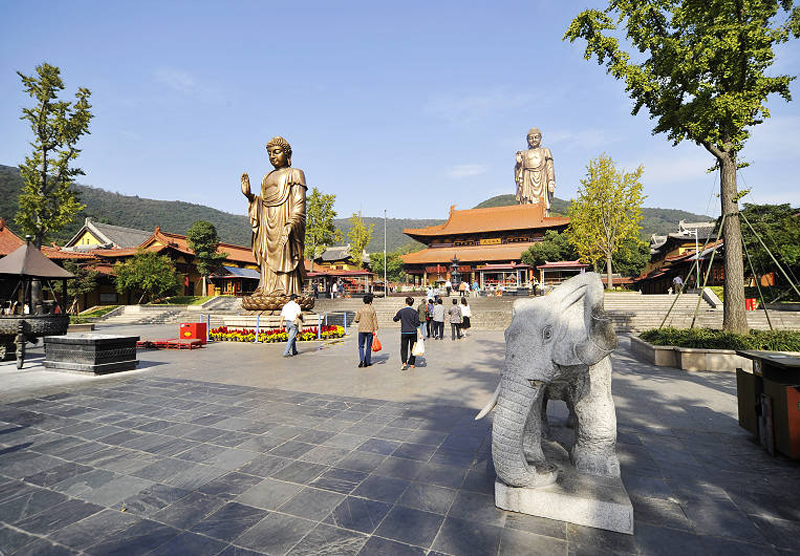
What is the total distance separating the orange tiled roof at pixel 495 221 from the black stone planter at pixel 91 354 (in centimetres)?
3723

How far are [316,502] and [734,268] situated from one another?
9.76 meters

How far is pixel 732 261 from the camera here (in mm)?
8070

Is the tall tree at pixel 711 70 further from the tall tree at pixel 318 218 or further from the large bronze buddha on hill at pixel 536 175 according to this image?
the large bronze buddha on hill at pixel 536 175

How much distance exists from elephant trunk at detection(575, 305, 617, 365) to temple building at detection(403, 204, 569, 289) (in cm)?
3335

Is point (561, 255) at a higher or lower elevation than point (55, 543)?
higher

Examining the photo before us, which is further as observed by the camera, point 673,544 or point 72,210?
point 72,210

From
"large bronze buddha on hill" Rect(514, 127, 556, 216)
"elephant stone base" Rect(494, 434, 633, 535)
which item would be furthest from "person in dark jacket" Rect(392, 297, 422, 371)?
"large bronze buddha on hill" Rect(514, 127, 556, 216)

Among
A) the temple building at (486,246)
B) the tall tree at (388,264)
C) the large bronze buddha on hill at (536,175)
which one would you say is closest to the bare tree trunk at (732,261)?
the temple building at (486,246)

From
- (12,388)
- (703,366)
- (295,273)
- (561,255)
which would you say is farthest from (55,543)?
(561,255)

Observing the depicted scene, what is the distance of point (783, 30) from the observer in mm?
7688

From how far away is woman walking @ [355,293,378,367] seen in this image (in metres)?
7.62

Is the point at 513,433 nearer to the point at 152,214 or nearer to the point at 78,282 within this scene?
the point at 78,282

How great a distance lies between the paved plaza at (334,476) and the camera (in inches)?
89.5

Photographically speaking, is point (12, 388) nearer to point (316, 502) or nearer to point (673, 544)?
point (316, 502)
